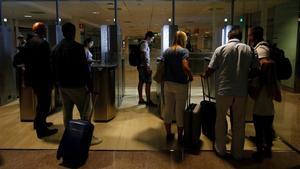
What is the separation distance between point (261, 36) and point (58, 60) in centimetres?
239

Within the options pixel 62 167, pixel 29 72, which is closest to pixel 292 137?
pixel 62 167

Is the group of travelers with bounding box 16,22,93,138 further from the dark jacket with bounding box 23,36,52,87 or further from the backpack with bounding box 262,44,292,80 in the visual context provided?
the backpack with bounding box 262,44,292,80

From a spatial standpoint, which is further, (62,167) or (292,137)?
(292,137)

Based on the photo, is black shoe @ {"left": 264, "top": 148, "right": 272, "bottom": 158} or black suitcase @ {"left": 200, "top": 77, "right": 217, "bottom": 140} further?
black suitcase @ {"left": 200, "top": 77, "right": 217, "bottom": 140}

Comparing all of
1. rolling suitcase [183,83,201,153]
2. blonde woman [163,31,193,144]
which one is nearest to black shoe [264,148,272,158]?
rolling suitcase [183,83,201,153]

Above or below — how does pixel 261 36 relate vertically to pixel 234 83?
above

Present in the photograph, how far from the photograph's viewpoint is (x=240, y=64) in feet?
10.9

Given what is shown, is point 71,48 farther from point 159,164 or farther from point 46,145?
point 159,164

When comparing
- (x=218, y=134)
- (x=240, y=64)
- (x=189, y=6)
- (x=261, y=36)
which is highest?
(x=189, y=6)

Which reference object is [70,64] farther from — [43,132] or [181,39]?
[181,39]

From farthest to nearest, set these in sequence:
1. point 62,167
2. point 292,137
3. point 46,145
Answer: point 292,137 < point 46,145 < point 62,167

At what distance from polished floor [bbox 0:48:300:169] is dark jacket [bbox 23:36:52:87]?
2.65 ft

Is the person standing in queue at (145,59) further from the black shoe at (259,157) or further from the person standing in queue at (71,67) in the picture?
the black shoe at (259,157)

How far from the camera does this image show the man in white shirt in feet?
11.0
